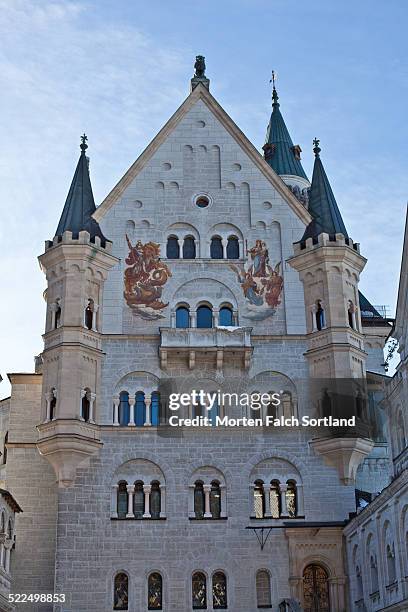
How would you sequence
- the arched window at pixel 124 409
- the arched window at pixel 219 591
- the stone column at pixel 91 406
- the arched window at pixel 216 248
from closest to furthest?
the arched window at pixel 219 591, the stone column at pixel 91 406, the arched window at pixel 124 409, the arched window at pixel 216 248

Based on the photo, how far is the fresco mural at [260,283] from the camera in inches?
1380

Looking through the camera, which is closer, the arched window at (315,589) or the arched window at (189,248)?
the arched window at (315,589)

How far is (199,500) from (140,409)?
3.89 meters

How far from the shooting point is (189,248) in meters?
36.2

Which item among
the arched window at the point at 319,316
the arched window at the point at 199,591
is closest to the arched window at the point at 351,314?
the arched window at the point at 319,316

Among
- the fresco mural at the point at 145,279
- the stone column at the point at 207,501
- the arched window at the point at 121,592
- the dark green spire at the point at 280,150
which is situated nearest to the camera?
the arched window at the point at 121,592

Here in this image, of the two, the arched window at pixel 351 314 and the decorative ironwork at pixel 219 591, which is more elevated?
the arched window at pixel 351 314

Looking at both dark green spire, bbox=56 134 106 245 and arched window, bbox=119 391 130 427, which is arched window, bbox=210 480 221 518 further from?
dark green spire, bbox=56 134 106 245

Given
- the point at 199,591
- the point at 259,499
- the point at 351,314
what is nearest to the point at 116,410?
the point at 259,499

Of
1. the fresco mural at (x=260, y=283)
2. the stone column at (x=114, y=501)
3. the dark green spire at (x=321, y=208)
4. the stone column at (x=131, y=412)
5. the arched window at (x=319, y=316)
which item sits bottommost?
the stone column at (x=114, y=501)

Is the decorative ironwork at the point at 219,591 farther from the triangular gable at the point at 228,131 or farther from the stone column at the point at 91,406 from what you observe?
the triangular gable at the point at 228,131

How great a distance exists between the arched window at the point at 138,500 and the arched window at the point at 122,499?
314mm

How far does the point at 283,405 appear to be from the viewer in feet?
111

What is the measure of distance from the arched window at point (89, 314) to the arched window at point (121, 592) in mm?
9012
